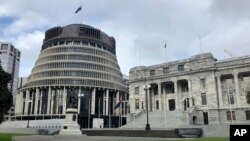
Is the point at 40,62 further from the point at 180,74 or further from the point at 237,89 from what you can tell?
the point at 237,89

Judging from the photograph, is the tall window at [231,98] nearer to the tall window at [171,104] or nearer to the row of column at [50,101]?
the tall window at [171,104]

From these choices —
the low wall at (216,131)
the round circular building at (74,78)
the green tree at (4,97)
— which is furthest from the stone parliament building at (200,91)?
the round circular building at (74,78)

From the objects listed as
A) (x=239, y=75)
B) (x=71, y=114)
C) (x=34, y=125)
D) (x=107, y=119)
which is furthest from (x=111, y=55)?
(x=71, y=114)

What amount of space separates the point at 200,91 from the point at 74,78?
6253cm

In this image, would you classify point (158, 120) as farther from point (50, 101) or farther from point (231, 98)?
point (50, 101)

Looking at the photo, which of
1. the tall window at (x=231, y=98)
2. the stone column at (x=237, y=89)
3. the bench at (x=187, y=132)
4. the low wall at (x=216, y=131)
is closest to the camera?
the bench at (x=187, y=132)

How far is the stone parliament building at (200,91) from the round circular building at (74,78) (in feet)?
129

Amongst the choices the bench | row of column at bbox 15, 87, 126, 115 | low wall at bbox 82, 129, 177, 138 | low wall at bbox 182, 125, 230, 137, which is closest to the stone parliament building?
low wall at bbox 182, 125, 230, 137

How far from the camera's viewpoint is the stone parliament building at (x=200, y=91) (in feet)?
198

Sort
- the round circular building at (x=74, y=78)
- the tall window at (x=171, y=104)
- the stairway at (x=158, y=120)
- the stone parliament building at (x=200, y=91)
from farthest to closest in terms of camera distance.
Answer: the round circular building at (x=74, y=78) < the tall window at (x=171, y=104) < the stone parliament building at (x=200, y=91) < the stairway at (x=158, y=120)

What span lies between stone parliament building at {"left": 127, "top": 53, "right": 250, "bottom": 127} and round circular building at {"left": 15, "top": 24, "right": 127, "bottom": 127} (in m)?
39.3

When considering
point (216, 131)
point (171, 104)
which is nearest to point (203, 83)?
point (171, 104)

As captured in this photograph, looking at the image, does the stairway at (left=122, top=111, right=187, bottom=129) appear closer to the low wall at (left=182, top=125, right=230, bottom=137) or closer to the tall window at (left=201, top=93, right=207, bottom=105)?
the tall window at (left=201, top=93, right=207, bottom=105)

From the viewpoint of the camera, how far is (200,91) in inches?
2571
